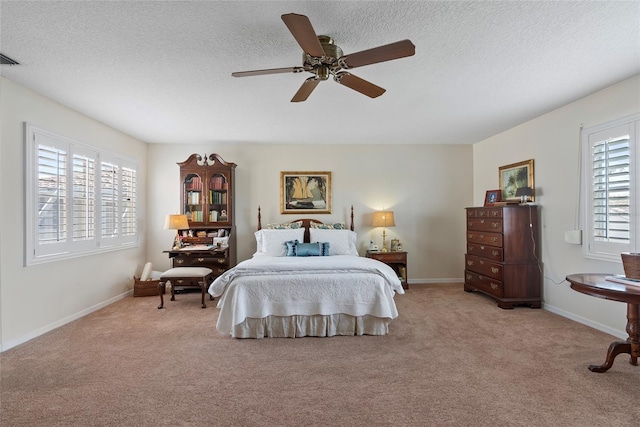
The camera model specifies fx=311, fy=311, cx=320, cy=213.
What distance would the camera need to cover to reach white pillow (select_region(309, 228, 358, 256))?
504 cm

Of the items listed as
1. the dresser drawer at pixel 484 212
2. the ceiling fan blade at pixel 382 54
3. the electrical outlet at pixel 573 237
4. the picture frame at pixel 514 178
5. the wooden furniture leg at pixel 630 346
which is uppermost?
the ceiling fan blade at pixel 382 54

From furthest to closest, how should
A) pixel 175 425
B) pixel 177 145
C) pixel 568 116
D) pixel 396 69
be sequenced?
pixel 177 145 < pixel 568 116 < pixel 396 69 < pixel 175 425

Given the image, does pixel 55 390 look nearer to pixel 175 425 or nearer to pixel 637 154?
pixel 175 425

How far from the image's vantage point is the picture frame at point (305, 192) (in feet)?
19.4

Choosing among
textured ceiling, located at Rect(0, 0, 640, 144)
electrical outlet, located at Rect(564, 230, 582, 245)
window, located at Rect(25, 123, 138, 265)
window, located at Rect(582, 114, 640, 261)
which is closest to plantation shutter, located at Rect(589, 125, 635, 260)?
window, located at Rect(582, 114, 640, 261)

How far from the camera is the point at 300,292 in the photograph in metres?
3.41

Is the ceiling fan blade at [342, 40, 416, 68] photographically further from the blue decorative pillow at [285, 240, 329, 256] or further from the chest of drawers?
the chest of drawers

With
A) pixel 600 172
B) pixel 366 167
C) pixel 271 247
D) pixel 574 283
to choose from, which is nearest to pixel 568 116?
pixel 600 172

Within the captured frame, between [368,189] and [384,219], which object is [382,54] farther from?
[368,189]

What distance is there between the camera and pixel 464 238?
6.09 metres

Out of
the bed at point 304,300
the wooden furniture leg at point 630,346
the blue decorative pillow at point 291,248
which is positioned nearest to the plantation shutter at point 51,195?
the bed at point 304,300

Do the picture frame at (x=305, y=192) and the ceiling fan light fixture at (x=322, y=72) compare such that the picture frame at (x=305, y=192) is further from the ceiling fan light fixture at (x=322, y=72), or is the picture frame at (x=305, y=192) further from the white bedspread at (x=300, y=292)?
the ceiling fan light fixture at (x=322, y=72)

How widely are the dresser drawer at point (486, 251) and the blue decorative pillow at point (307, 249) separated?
2421 millimetres

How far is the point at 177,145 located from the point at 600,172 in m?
6.37
